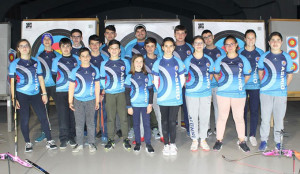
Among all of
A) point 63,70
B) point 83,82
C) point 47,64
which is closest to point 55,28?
point 47,64

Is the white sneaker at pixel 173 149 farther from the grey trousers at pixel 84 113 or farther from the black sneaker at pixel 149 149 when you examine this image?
the grey trousers at pixel 84 113

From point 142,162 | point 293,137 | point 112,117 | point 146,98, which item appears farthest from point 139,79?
point 293,137

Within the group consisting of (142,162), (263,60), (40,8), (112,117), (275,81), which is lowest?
(142,162)

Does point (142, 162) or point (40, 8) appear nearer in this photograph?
point (142, 162)

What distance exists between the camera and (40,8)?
1259 cm

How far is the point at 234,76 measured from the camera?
3.87m

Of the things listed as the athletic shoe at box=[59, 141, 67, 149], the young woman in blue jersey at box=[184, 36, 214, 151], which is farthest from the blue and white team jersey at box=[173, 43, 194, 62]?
the athletic shoe at box=[59, 141, 67, 149]

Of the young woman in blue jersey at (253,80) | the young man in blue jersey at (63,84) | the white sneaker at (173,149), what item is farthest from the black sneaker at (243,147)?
the young man in blue jersey at (63,84)

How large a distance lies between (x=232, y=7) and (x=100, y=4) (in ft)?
17.5

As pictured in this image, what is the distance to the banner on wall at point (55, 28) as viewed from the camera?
18.9 feet

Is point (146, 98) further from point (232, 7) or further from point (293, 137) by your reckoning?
point (232, 7)

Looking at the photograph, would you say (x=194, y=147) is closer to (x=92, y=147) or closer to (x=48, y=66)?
(x=92, y=147)

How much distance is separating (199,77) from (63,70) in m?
1.70

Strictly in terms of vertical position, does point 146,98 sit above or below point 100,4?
below
